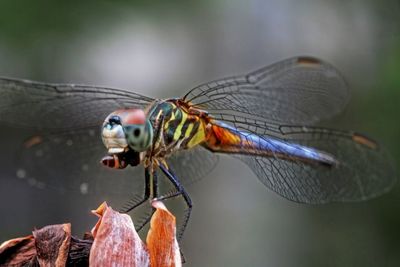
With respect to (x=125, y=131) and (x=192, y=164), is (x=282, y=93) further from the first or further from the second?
(x=125, y=131)

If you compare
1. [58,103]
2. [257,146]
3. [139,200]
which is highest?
[58,103]

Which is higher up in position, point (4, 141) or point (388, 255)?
point (4, 141)

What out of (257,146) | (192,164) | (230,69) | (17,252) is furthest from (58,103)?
(230,69)

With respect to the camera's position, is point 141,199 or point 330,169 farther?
point 330,169

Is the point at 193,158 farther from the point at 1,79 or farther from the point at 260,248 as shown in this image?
the point at 260,248

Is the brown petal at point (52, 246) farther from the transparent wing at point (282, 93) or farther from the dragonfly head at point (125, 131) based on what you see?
the transparent wing at point (282, 93)

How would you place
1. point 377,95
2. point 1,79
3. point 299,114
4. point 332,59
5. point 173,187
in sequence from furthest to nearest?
1. point 332,59
2. point 377,95
3. point 299,114
4. point 1,79
5. point 173,187

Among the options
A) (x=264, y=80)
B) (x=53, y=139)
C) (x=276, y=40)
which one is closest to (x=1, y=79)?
(x=53, y=139)
